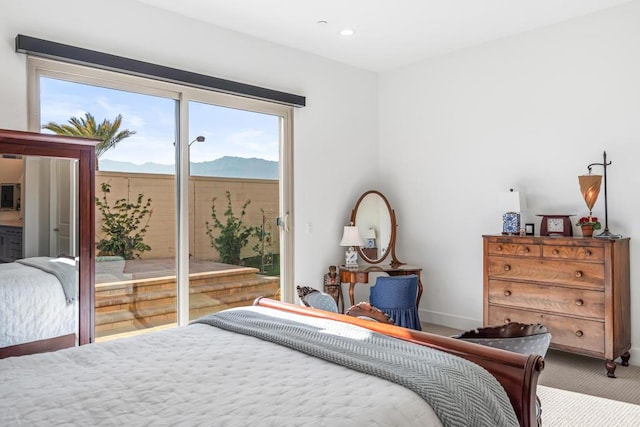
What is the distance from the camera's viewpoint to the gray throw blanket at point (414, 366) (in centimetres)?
149

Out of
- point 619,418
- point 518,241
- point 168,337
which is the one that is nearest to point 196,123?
point 168,337

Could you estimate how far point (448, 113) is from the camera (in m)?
4.86

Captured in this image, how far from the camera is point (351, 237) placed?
188 inches

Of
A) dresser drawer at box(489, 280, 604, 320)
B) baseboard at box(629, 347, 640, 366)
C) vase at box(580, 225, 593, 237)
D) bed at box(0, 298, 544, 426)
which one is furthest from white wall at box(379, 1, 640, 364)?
bed at box(0, 298, 544, 426)

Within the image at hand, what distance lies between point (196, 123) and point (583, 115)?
3191mm

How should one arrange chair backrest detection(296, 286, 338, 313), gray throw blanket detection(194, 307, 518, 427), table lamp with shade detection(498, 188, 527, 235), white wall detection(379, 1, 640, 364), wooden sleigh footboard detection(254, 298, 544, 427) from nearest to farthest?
gray throw blanket detection(194, 307, 518, 427)
wooden sleigh footboard detection(254, 298, 544, 427)
chair backrest detection(296, 286, 338, 313)
white wall detection(379, 1, 640, 364)
table lamp with shade detection(498, 188, 527, 235)

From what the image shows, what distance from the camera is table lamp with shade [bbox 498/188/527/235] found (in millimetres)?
4066

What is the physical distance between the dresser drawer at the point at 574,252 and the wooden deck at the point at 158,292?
241cm

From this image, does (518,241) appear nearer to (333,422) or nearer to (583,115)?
(583,115)

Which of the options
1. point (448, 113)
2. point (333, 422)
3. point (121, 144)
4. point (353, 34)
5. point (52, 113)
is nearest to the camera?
point (333, 422)

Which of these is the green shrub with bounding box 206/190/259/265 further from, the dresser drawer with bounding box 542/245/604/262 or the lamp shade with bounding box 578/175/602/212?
the lamp shade with bounding box 578/175/602/212

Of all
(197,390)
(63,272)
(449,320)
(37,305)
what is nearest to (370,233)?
(449,320)

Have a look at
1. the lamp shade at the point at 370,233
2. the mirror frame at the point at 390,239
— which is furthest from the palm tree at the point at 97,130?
the lamp shade at the point at 370,233

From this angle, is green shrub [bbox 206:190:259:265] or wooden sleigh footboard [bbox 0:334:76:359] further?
green shrub [bbox 206:190:259:265]
